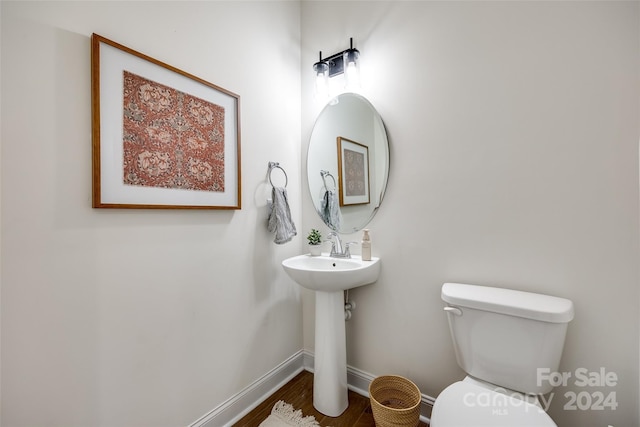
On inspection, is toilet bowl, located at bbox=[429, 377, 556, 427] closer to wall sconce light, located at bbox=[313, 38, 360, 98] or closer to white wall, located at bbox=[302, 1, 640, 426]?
white wall, located at bbox=[302, 1, 640, 426]

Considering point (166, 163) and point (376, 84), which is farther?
point (376, 84)

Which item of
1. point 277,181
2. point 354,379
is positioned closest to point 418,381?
point 354,379

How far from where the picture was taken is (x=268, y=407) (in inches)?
60.6

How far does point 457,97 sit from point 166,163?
1.38 metres

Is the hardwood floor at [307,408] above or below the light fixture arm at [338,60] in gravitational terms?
below

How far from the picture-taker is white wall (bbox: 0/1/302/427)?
84 cm

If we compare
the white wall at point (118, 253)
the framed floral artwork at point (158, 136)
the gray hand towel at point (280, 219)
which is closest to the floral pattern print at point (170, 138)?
the framed floral artwork at point (158, 136)

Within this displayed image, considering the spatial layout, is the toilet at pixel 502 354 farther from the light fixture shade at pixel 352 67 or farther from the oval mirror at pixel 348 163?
the light fixture shade at pixel 352 67

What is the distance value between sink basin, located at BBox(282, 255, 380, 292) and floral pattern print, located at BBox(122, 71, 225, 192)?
1.92 ft

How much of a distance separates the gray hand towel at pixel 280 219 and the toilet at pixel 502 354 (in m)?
0.88

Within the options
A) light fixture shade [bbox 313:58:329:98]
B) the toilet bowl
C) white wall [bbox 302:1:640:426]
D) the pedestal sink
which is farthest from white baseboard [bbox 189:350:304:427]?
light fixture shade [bbox 313:58:329:98]

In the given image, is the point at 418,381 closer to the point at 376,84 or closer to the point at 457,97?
the point at 457,97

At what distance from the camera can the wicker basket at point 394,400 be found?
1.23 metres

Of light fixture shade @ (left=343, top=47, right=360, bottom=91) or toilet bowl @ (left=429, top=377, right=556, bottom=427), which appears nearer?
toilet bowl @ (left=429, top=377, right=556, bottom=427)
